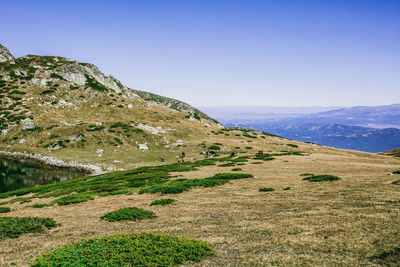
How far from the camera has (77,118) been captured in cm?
8219

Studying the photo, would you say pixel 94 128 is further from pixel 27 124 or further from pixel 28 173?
pixel 28 173

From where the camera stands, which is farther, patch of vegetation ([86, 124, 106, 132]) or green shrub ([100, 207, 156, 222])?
patch of vegetation ([86, 124, 106, 132])

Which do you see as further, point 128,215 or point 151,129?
point 151,129

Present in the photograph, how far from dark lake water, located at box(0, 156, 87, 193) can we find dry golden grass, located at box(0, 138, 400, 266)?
27.8 meters

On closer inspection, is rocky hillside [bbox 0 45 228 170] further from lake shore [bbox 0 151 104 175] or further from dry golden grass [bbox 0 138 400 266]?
dry golden grass [bbox 0 138 400 266]

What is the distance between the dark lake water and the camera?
41.3m

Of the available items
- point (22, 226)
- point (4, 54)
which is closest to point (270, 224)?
point (22, 226)

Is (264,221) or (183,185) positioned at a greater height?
(264,221)

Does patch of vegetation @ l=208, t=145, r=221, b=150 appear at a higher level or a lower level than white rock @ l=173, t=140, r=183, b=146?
lower

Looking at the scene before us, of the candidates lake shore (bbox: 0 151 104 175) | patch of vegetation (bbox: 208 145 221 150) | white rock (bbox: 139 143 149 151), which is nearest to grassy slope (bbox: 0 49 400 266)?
lake shore (bbox: 0 151 104 175)

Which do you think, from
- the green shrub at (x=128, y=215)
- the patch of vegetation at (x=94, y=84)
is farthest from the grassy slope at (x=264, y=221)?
the patch of vegetation at (x=94, y=84)

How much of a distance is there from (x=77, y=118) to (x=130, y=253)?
281ft

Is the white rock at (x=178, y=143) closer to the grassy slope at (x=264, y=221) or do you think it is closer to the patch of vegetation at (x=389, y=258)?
the grassy slope at (x=264, y=221)

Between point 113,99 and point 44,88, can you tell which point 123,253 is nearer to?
point 113,99
